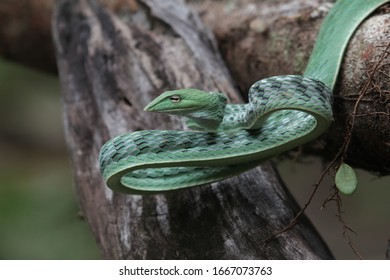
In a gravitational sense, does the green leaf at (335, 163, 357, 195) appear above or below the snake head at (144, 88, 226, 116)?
below

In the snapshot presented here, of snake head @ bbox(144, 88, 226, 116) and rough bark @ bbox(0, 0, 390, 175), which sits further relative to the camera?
rough bark @ bbox(0, 0, 390, 175)

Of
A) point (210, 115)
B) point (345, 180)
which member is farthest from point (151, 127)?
point (345, 180)

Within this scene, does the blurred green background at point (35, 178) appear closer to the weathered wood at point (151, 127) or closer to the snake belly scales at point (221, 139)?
the weathered wood at point (151, 127)

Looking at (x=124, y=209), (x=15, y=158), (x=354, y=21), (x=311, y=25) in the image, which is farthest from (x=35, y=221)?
(x=354, y=21)

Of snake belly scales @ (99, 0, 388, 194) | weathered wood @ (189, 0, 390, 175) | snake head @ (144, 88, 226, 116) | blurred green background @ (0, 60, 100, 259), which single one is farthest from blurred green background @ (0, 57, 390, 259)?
snake head @ (144, 88, 226, 116)

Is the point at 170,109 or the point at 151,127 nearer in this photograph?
the point at 170,109

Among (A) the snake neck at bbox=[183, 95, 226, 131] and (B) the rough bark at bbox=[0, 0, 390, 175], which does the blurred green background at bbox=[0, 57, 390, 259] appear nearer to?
(B) the rough bark at bbox=[0, 0, 390, 175]

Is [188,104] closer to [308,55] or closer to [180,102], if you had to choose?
[180,102]

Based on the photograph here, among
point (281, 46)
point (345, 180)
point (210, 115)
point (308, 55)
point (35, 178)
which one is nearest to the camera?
point (345, 180)
